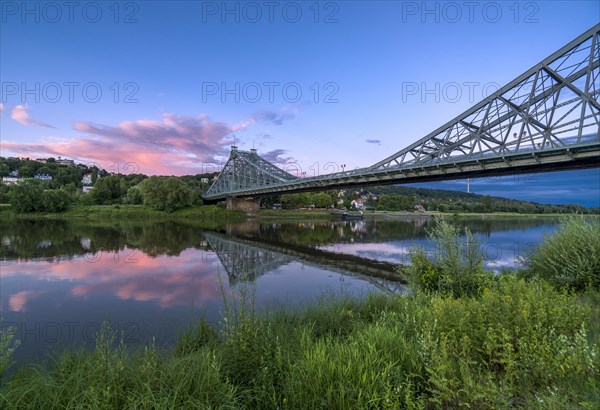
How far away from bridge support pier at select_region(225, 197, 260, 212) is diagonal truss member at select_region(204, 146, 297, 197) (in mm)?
3422

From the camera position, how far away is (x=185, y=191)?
7212 cm

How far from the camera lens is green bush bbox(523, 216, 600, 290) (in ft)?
25.7

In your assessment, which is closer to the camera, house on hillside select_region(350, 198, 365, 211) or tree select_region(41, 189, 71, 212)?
tree select_region(41, 189, 71, 212)

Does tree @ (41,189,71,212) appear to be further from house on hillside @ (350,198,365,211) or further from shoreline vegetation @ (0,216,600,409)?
house on hillside @ (350,198,365,211)

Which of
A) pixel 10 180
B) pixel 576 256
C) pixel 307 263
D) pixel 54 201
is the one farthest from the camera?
pixel 10 180

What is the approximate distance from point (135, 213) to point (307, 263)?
202 feet

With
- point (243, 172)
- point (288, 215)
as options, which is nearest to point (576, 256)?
point (288, 215)

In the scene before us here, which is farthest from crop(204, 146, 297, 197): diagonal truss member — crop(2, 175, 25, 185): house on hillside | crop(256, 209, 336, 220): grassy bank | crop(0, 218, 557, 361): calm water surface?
crop(2, 175, 25, 185): house on hillside

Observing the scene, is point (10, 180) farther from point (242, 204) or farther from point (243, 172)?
point (242, 204)

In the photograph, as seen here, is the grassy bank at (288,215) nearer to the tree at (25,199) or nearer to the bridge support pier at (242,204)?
the bridge support pier at (242,204)

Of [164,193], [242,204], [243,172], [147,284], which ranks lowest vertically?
[147,284]

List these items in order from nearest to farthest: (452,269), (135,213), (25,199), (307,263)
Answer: (452,269) → (307,263) → (25,199) → (135,213)

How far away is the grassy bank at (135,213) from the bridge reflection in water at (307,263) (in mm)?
48840

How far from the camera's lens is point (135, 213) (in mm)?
66875
